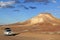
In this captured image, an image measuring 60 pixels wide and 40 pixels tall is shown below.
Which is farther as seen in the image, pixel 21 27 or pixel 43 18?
pixel 43 18

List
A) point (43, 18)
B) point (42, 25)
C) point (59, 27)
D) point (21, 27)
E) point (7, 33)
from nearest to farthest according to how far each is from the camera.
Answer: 1. point (7, 33)
2. point (59, 27)
3. point (21, 27)
4. point (42, 25)
5. point (43, 18)

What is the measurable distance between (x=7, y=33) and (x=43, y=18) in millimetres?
36618

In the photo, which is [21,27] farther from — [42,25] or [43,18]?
[43,18]

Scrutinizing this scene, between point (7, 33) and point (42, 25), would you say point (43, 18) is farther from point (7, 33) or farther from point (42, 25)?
point (7, 33)

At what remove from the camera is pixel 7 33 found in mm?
27656

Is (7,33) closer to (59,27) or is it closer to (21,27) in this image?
(59,27)

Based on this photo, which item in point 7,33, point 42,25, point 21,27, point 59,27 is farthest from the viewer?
point 42,25

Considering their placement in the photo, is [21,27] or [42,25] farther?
[42,25]

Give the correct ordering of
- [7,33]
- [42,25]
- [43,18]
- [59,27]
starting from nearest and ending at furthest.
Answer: [7,33], [59,27], [42,25], [43,18]

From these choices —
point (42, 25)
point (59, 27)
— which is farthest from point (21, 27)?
point (59, 27)

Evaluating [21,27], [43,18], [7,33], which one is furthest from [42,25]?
[7,33]

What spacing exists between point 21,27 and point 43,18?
16497 mm

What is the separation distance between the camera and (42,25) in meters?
51.6

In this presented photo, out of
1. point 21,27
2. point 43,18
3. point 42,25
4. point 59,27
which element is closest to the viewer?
point 59,27
